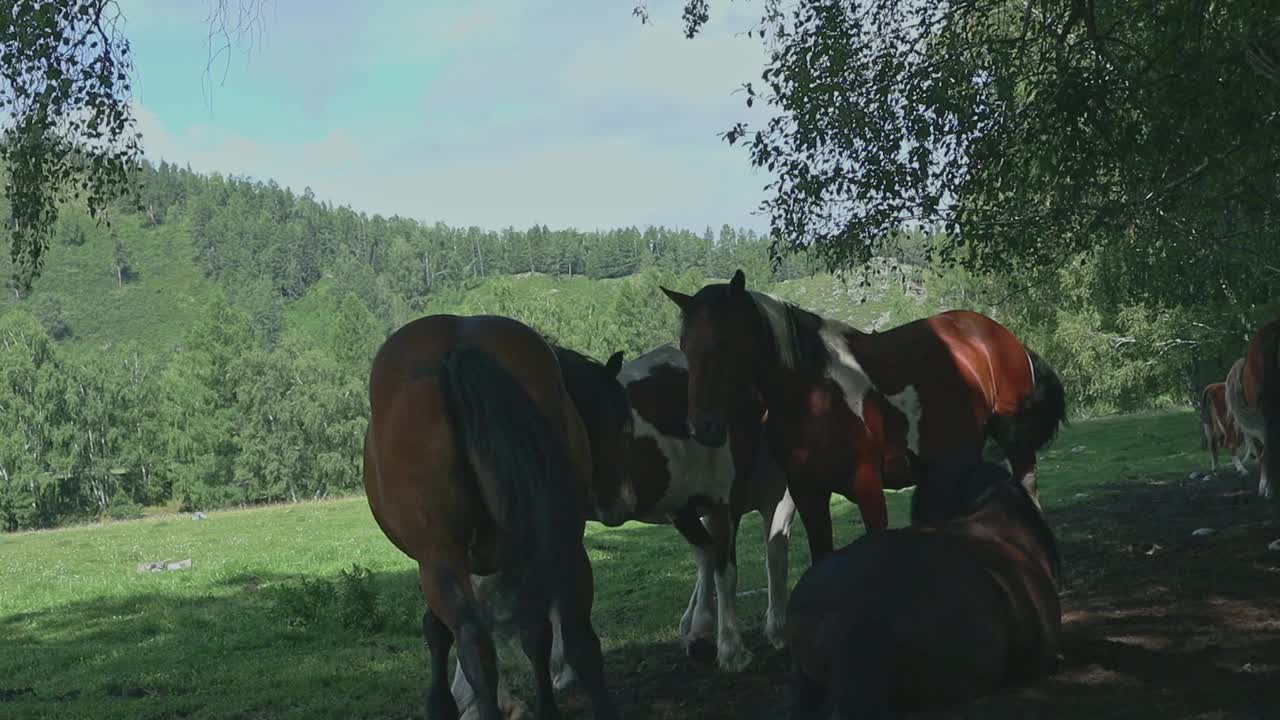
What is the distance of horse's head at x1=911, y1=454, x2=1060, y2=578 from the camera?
5.95 metres

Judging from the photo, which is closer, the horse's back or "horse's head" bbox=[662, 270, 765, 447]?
the horse's back

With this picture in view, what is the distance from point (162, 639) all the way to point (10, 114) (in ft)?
26.8

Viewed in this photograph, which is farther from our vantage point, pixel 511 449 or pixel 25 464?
pixel 25 464

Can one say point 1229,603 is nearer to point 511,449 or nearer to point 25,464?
point 511,449

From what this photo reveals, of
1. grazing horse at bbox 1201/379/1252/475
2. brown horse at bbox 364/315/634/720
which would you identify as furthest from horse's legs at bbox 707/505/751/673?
grazing horse at bbox 1201/379/1252/475

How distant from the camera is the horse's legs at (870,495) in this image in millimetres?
7293

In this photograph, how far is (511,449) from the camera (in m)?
4.70

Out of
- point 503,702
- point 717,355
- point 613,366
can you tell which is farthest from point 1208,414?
point 503,702

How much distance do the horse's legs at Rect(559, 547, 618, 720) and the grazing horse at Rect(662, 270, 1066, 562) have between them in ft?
6.90

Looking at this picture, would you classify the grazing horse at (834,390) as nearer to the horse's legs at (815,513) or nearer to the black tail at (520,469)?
the horse's legs at (815,513)

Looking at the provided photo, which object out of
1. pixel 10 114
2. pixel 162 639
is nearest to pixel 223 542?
pixel 162 639

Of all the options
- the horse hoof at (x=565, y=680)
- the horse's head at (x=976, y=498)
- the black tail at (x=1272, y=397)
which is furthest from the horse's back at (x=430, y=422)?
the black tail at (x=1272, y=397)

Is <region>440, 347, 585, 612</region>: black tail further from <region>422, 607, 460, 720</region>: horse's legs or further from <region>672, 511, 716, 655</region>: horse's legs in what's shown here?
<region>672, 511, 716, 655</region>: horse's legs

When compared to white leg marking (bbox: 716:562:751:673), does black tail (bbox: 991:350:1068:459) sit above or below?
above
